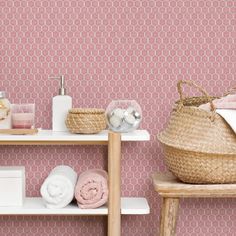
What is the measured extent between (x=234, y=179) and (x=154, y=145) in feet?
1.62

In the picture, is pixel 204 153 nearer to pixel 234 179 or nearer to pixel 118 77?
pixel 234 179

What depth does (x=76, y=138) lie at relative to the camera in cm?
219

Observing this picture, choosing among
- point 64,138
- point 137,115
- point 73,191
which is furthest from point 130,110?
point 73,191

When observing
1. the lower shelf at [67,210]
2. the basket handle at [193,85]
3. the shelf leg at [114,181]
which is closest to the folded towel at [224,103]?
the basket handle at [193,85]

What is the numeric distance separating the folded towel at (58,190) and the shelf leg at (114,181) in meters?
0.16

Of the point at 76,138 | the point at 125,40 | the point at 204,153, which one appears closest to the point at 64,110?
the point at 76,138

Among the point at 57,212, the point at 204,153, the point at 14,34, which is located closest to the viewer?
the point at 204,153

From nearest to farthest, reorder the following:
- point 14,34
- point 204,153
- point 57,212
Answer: point 204,153
point 57,212
point 14,34

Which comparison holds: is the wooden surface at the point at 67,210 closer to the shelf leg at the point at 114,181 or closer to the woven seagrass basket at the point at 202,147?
the shelf leg at the point at 114,181

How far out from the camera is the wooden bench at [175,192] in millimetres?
2100

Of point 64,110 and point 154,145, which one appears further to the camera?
point 154,145

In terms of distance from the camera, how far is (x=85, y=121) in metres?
2.21

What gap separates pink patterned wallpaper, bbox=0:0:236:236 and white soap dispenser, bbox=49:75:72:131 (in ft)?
0.47

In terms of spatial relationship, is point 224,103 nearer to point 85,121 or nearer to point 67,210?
point 85,121
